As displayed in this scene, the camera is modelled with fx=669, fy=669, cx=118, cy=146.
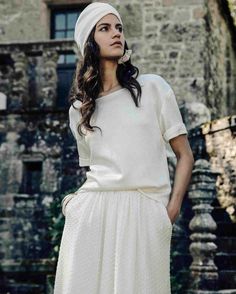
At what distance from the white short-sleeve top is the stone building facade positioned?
4.40 meters

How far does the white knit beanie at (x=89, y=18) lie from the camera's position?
8.61 ft

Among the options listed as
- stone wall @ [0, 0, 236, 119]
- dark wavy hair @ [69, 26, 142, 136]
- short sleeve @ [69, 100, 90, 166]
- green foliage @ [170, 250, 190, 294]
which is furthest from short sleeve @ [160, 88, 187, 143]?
stone wall @ [0, 0, 236, 119]

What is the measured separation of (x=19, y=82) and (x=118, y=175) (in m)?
6.82

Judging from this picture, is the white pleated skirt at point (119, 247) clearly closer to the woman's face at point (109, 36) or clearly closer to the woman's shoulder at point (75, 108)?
the woman's shoulder at point (75, 108)

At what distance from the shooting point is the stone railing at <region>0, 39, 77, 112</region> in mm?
8977

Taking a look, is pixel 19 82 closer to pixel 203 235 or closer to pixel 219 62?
pixel 203 235

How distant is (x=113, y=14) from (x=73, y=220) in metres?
0.82

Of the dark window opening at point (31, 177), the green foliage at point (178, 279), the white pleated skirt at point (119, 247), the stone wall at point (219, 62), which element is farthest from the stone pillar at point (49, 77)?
the white pleated skirt at point (119, 247)

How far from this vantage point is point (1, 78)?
979 cm

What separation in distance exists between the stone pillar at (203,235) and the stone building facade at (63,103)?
53mm

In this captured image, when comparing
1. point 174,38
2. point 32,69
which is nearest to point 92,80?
point 32,69

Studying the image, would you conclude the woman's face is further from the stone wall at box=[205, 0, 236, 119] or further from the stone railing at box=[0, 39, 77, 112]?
the stone wall at box=[205, 0, 236, 119]

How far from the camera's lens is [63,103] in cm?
1066

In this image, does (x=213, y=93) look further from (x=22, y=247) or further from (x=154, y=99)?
(x=154, y=99)
